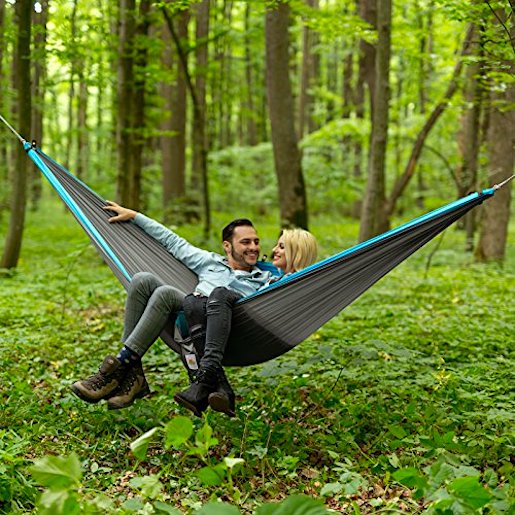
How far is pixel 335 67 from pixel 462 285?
514 inches

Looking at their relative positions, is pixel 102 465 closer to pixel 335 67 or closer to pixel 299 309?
pixel 299 309

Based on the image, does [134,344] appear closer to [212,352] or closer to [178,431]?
[212,352]

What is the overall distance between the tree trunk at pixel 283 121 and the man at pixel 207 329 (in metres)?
4.24

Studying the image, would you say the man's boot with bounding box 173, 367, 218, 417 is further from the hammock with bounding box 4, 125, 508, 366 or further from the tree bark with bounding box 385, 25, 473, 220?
the tree bark with bounding box 385, 25, 473, 220

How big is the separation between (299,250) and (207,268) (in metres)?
0.40

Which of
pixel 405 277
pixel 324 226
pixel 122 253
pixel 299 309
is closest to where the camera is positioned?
pixel 299 309

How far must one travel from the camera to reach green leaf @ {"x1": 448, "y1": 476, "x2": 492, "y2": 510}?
1692 mm

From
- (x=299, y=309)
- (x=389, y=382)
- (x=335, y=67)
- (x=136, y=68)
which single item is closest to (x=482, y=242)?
(x=136, y=68)

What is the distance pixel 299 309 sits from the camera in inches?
99.7

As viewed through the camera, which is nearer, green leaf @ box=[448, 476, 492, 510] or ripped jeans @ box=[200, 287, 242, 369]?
green leaf @ box=[448, 476, 492, 510]

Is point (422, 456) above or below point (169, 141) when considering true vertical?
below

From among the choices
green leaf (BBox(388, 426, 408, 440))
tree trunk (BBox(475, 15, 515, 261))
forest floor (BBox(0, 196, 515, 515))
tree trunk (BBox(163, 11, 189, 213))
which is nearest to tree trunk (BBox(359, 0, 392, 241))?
tree trunk (BBox(475, 15, 515, 261))

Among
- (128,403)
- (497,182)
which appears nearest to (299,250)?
(128,403)

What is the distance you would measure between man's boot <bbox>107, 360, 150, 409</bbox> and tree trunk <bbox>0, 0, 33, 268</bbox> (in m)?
3.10
